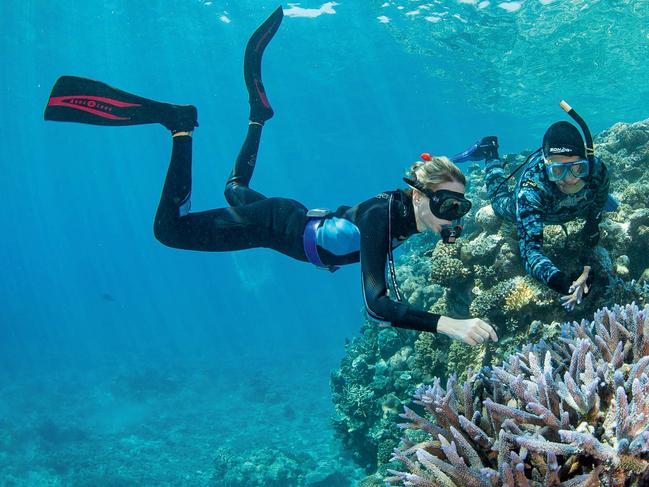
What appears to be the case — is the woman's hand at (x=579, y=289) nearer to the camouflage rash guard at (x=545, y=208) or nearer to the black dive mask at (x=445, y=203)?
the camouflage rash guard at (x=545, y=208)

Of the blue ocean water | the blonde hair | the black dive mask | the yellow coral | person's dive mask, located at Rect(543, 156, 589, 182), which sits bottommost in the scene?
the yellow coral

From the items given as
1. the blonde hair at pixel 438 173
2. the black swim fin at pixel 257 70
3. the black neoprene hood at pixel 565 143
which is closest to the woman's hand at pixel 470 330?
the blonde hair at pixel 438 173

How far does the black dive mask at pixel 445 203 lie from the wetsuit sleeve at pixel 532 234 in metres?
1.32

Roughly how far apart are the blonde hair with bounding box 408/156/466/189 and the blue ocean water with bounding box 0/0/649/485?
464 inches

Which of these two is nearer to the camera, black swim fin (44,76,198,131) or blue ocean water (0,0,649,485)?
black swim fin (44,76,198,131)

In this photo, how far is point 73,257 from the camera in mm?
197750

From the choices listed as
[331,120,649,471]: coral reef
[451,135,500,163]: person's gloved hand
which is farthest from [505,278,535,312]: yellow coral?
[451,135,500,163]: person's gloved hand

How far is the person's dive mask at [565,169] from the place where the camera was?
5011 mm

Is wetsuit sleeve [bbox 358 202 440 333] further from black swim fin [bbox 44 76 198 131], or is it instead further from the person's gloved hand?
the person's gloved hand

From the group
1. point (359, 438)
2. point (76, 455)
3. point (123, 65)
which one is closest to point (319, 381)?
point (76, 455)

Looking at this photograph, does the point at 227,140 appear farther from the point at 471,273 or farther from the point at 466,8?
the point at 471,273

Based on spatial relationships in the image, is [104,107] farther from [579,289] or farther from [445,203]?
[579,289]

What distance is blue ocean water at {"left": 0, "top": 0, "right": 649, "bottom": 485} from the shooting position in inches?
805

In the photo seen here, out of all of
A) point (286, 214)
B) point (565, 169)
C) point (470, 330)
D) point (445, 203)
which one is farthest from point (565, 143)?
point (286, 214)
